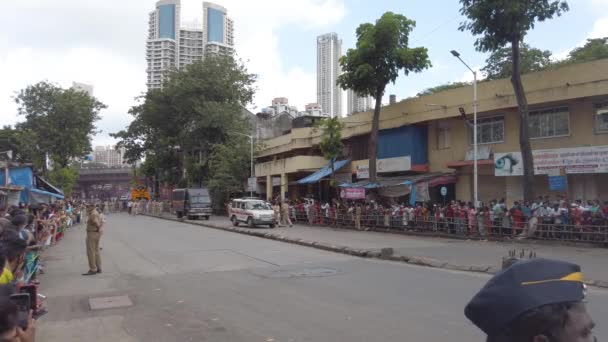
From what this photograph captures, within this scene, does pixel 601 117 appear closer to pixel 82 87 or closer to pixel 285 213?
pixel 285 213

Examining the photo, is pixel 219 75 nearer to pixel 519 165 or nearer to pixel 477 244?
pixel 519 165

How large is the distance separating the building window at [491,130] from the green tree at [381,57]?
5060 mm

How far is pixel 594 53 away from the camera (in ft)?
117

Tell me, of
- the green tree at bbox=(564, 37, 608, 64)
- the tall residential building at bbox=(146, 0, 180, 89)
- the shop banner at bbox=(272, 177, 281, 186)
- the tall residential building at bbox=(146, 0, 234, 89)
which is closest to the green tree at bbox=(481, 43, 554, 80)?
the green tree at bbox=(564, 37, 608, 64)

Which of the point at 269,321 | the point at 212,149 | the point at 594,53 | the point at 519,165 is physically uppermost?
the point at 594,53

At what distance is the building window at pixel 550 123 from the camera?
2297cm

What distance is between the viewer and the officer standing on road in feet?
5.35

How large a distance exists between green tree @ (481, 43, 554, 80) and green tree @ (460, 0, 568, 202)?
19.3 metres

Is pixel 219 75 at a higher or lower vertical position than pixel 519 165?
higher

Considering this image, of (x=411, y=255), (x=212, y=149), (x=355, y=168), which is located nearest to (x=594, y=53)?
(x=355, y=168)

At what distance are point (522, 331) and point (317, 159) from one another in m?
39.0

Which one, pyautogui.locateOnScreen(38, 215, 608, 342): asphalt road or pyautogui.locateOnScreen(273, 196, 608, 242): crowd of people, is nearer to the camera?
pyautogui.locateOnScreen(38, 215, 608, 342): asphalt road

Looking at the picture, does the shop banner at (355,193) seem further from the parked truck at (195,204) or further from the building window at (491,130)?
the parked truck at (195,204)

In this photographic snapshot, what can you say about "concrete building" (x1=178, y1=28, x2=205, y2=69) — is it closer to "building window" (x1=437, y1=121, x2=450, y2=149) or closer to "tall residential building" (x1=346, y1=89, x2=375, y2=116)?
"tall residential building" (x1=346, y1=89, x2=375, y2=116)
